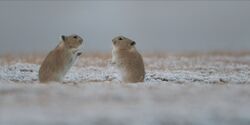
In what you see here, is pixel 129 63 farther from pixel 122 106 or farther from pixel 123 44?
pixel 122 106

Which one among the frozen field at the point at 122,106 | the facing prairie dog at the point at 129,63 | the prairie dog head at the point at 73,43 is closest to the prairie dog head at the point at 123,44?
the facing prairie dog at the point at 129,63

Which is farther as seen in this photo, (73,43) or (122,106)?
(73,43)

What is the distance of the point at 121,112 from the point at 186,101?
134 centimetres

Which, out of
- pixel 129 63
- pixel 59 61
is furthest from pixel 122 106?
pixel 129 63

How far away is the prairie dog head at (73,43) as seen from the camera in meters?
13.1

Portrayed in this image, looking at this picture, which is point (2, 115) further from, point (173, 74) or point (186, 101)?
point (173, 74)

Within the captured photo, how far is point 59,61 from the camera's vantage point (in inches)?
496

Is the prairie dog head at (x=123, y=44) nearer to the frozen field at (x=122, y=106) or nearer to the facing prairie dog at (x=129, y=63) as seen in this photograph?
the facing prairie dog at (x=129, y=63)

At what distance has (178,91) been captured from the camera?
9492mm

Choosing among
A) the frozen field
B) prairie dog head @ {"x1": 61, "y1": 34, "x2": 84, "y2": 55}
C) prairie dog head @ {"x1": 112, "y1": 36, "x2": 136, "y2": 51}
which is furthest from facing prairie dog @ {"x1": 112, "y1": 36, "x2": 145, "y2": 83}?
the frozen field

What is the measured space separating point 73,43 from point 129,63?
52.9 inches

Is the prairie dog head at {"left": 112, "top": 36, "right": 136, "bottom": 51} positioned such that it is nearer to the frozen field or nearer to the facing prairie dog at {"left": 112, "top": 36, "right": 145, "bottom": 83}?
the facing prairie dog at {"left": 112, "top": 36, "right": 145, "bottom": 83}

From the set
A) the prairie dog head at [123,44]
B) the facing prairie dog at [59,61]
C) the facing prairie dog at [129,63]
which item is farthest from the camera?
the prairie dog head at [123,44]

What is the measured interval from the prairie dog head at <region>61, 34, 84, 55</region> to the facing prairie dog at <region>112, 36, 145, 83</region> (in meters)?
0.80
